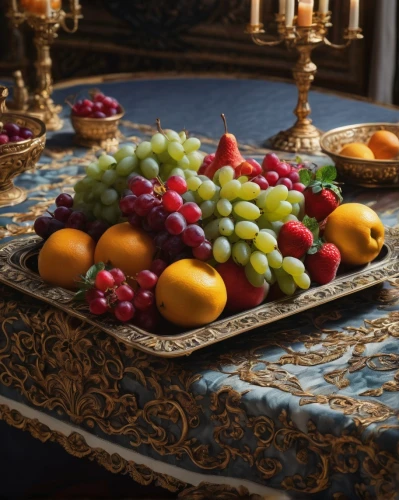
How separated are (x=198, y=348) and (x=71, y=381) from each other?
254 mm

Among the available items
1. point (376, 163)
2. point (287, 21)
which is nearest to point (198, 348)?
point (376, 163)

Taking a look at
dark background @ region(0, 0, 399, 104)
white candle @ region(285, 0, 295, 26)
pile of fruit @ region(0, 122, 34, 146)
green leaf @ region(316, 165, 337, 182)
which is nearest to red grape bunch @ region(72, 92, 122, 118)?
pile of fruit @ region(0, 122, 34, 146)

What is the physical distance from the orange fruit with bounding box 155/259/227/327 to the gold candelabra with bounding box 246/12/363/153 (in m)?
1.16

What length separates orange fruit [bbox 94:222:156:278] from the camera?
1.28 m

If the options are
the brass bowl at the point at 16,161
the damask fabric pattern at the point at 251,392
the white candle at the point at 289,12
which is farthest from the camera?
the white candle at the point at 289,12

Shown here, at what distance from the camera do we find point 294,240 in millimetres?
1292

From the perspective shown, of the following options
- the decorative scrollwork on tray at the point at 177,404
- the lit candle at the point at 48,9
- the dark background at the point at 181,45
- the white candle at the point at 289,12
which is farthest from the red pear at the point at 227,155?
the dark background at the point at 181,45

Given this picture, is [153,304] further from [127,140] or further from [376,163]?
[127,140]

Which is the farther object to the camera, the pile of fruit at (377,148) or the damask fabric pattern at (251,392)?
the pile of fruit at (377,148)

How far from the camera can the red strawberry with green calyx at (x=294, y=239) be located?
4.24ft

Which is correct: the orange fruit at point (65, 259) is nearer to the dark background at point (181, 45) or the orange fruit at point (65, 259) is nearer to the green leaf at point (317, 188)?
the green leaf at point (317, 188)

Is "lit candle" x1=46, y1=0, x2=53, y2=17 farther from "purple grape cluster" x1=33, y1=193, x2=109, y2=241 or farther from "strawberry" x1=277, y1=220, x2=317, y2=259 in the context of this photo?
"strawberry" x1=277, y1=220, x2=317, y2=259

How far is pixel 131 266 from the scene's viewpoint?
1.28 m

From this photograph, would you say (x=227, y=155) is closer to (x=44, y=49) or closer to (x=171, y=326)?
(x=171, y=326)
